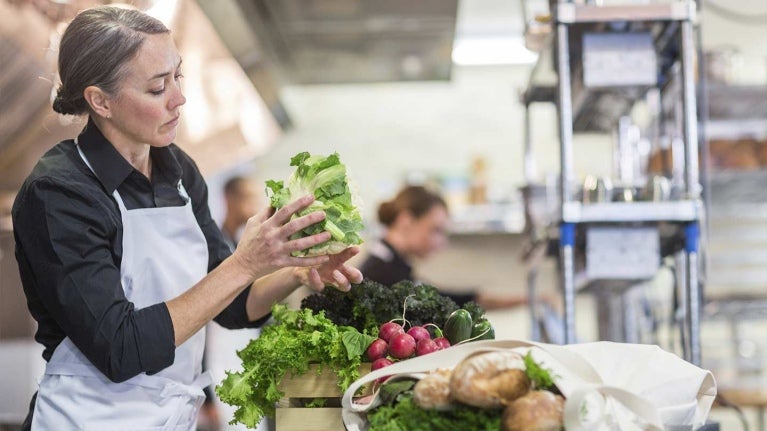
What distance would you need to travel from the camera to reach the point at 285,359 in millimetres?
1866

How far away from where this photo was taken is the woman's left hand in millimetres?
2088

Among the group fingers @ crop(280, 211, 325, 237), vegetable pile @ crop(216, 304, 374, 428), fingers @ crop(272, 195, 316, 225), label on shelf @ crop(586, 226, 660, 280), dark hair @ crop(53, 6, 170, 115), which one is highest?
dark hair @ crop(53, 6, 170, 115)


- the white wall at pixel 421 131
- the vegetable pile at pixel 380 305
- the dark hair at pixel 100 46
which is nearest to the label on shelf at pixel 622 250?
the vegetable pile at pixel 380 305

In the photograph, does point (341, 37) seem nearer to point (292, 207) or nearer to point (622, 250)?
point (622, 250)

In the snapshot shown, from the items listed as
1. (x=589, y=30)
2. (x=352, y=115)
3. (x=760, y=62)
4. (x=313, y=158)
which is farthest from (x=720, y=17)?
(x=313, y=158)

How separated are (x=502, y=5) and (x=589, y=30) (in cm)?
475

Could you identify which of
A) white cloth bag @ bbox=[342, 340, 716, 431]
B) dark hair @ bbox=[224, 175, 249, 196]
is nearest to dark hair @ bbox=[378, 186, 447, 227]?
dark hair @ bbox=[224, 175, 249, 196]

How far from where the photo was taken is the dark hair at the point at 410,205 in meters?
5.46

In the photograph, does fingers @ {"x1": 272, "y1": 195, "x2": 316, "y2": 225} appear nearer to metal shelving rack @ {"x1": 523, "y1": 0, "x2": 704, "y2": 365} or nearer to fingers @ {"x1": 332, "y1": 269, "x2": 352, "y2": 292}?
fingers @ {"x1": 332, "y1": 269, "x2": 352, "y2": 292}

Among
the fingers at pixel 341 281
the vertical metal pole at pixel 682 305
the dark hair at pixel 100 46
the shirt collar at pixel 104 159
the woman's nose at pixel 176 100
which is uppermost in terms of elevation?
the dark hair at pixel 100 46

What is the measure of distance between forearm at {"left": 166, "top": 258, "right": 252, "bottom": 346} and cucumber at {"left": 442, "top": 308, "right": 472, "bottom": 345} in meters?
0.42

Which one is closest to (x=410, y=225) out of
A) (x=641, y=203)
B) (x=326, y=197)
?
(x=641, y=203)

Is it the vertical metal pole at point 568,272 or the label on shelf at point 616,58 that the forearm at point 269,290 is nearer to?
the vertical metal pole at point 568,272

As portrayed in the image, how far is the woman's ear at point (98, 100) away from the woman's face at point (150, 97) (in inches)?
0.5
